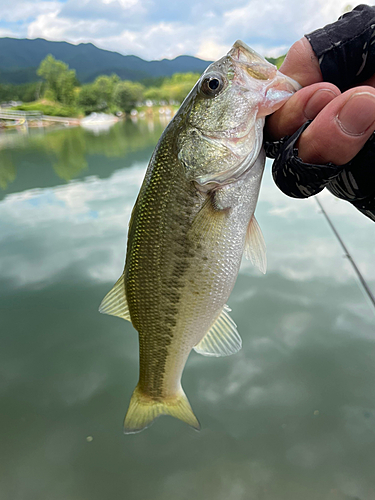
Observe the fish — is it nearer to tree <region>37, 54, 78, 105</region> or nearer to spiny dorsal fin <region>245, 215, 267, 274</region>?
spiny dorsal fin <region>245, 215, 267, 274</region>

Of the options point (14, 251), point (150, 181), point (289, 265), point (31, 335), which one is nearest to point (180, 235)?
point (150, 181)

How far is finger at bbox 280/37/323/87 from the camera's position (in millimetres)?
1365

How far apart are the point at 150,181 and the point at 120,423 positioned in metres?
2.17

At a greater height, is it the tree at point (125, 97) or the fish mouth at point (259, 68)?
the tree at point (125, 97)

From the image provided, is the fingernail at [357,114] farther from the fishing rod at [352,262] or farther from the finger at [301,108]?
the fishing rod at [352,262]

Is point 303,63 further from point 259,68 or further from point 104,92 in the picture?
point 104,92

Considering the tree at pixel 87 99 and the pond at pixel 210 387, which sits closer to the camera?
the pond at pixel 210 387

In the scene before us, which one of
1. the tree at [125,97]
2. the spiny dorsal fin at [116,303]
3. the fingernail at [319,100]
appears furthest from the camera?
the tree at [125,97]

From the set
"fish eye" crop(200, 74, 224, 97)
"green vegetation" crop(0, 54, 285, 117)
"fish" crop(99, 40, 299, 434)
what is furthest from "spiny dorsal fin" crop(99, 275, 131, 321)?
"green vegetation" crop(0, 54, 285, 117)

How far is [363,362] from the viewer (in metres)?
2.88

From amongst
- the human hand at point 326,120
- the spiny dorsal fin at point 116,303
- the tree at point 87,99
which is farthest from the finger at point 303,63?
A: the tree at point 87,99

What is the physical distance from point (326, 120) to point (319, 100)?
0.14m

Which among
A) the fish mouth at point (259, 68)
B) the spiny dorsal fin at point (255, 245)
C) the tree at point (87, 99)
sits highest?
the tree at point (87, 99)

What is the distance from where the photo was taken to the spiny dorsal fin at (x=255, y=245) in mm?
1458
